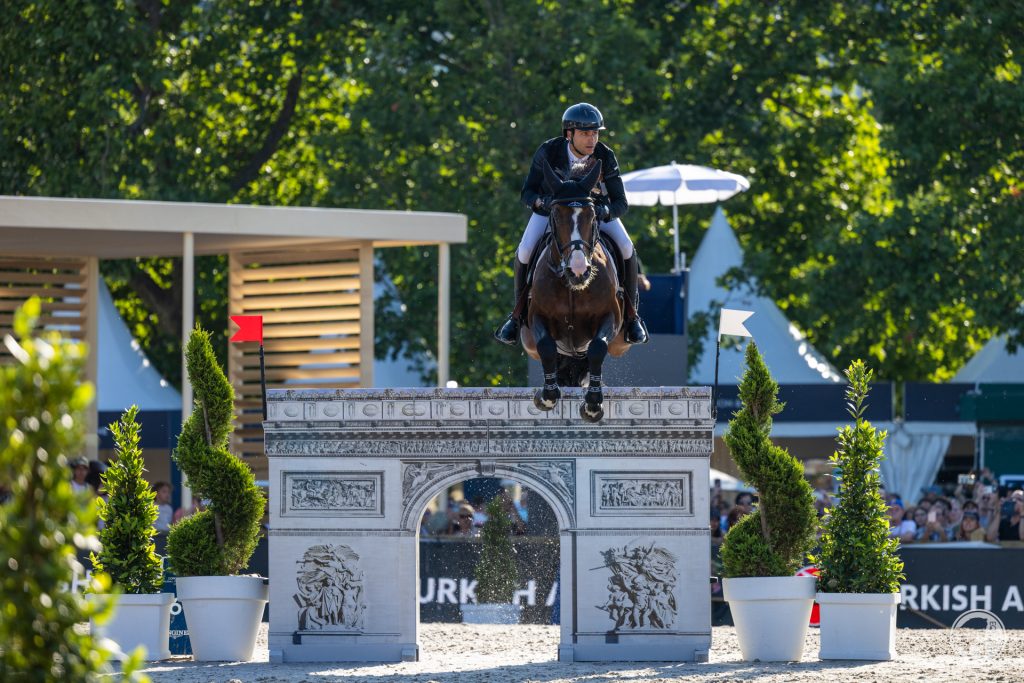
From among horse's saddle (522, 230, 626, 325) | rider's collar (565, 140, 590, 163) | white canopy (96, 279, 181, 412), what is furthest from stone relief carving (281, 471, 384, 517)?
white canopy (96, 279, 181, 412)

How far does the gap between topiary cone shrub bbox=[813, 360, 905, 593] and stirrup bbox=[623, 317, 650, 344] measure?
171 centimetres

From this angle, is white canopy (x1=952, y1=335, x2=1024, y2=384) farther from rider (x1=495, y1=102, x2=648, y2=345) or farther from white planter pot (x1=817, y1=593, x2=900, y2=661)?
rider (x1=495, y1=102, x2=648, y2=345)

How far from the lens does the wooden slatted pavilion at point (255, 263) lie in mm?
19594

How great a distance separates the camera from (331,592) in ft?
42.0

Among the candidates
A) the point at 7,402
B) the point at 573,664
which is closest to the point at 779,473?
the point at 573,664

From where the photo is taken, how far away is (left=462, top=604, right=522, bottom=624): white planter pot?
17312 millimetres

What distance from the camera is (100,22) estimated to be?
27.5 metres

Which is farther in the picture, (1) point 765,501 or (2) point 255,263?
(2) point 255,263

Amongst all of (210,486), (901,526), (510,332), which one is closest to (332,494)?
(210,486)

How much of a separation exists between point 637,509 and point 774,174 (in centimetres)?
1831

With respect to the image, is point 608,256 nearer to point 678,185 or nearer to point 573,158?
point 573,158

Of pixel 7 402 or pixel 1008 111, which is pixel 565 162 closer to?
pixel 7 402

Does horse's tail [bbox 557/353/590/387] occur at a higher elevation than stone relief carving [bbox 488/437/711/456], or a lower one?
higher

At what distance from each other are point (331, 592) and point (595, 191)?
3.56 meters
